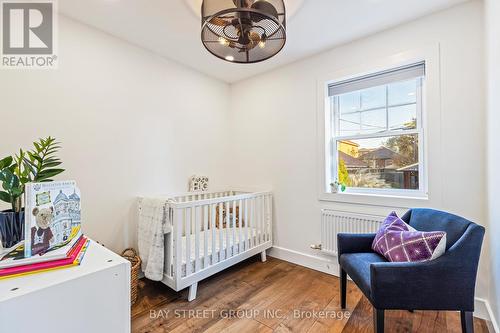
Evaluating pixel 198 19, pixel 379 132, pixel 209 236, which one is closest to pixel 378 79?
pixel 379 132

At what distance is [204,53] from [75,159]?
5.24ft

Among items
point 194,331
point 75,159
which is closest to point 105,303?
point 194,331

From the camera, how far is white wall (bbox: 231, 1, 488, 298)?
173 centimetres

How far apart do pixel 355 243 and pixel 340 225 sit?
0.48m

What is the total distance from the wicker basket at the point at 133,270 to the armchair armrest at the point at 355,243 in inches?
66.2

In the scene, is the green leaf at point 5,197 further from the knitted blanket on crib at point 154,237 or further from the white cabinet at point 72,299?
the knitted blanket on crib at point 154,237

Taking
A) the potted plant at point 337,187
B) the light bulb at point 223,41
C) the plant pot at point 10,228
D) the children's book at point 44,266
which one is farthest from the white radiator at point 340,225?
the plant pot at point 10,228

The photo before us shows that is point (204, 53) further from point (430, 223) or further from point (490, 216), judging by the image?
point (490, 216)

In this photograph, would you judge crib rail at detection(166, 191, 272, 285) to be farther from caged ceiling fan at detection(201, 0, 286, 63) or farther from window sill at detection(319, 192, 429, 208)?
caged ceiling fan at detection(201, 0, 286, 63)

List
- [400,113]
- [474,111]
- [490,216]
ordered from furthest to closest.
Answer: [400,113] → [474,111] → [490,216]

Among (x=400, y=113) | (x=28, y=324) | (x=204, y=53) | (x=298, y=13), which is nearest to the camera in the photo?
(x=28, y=324)

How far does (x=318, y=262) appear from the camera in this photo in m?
2.49

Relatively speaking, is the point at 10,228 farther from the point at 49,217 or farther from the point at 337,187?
the point at 337,187

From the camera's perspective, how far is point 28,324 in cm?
74
